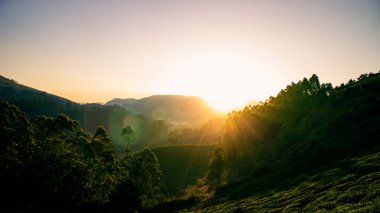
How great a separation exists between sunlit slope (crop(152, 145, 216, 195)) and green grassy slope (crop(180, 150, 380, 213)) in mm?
66943

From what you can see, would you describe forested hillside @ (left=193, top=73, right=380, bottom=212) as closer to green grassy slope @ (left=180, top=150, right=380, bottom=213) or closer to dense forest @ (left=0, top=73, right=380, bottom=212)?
green grassy slope @ (left=180, top=150, right=380, bottom=213)

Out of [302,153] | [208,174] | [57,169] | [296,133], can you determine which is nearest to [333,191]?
[302,153]

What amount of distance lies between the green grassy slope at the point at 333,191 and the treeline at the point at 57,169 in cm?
3743

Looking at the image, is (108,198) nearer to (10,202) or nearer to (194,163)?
(10,202)

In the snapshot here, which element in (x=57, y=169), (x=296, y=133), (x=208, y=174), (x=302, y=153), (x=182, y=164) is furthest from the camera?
(x=182, y=164)

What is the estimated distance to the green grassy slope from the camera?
35844 millimetres

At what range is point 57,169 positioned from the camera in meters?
78.6

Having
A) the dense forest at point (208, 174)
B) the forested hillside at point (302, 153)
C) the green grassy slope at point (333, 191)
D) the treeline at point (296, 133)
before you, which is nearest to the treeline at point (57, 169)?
the dense forest at point (208, 174)

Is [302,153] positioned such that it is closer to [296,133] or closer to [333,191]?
[296,133]

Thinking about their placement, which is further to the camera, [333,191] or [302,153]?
[302,153]

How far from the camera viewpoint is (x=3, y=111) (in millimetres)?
70250

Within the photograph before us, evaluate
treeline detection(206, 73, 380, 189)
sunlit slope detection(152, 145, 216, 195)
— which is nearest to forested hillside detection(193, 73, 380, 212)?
treeline detection(206, 73, 380, 189)

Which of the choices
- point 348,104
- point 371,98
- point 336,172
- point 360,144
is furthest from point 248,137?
point 336,172

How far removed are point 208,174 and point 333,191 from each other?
A: 267 ft
